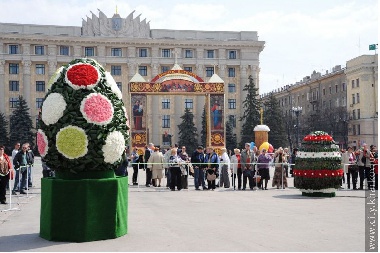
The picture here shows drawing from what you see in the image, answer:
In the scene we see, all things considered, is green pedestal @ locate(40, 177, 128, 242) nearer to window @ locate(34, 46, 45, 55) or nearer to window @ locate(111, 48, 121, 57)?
window @ locate(111, 48, 121, 57)

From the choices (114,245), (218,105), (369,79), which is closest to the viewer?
(114,245)

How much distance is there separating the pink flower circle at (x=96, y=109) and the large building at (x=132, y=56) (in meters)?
64.8

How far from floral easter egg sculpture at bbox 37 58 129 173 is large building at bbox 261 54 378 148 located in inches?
2375

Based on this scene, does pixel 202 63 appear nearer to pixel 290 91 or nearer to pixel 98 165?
pixel 290 91

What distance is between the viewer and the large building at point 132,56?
72812 mm

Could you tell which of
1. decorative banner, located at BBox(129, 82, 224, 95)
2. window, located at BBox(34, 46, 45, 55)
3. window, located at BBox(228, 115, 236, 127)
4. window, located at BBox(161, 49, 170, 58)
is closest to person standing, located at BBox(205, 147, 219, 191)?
decorative banner, located at BBox(129, 82, 224, 95)

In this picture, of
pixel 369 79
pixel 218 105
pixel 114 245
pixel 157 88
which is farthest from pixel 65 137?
pixel 369 79

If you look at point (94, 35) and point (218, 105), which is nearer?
point (218, 105)

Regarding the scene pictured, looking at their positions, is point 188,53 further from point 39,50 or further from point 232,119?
point 39,50

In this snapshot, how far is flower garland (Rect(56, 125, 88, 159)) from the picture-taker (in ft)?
28.4

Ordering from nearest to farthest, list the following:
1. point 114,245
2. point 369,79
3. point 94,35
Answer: point 114,245
point 369,79
point 94,35

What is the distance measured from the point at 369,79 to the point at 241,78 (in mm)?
18175

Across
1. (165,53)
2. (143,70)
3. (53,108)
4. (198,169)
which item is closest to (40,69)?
(143,70)

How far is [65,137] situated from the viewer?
28.5 ft
